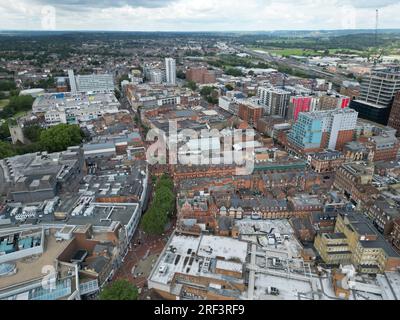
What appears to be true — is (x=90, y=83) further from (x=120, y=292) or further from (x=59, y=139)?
(x=120, y=292)

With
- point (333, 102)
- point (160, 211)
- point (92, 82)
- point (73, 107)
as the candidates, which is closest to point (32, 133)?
point (73, 107)

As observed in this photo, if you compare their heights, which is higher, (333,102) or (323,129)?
(333,102)

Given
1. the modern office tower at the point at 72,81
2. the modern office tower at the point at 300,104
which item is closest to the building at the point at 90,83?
the modern office tower at the point at 72,81

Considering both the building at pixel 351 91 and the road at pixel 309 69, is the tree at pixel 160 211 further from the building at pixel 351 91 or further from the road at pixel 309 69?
the road at pixel 309 69

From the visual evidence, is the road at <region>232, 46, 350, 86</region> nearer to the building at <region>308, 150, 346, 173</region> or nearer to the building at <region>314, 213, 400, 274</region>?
the building at <region>308, 150, 346, 173</region>

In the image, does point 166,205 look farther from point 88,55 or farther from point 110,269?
point 88,55

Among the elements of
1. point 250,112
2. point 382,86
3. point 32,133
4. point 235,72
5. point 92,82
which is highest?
point 382,86
